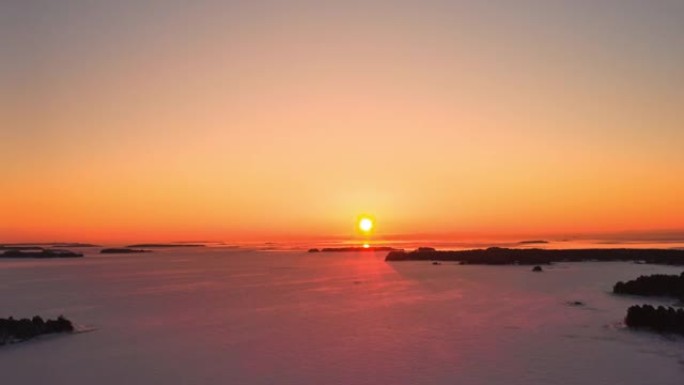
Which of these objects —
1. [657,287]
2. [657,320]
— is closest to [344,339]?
[657,320]

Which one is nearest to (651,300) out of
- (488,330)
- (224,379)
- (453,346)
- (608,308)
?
(608,308)

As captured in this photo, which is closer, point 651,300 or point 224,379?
point 224,379

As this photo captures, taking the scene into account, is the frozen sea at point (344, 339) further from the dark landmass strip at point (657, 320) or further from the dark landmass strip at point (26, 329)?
the dark landmass strip at point (26, 329)

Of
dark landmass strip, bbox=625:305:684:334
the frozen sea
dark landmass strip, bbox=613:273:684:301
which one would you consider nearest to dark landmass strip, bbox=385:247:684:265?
the frozen sea

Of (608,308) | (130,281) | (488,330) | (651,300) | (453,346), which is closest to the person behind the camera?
(453,346)

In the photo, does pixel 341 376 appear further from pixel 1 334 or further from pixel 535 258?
pixel 535 258

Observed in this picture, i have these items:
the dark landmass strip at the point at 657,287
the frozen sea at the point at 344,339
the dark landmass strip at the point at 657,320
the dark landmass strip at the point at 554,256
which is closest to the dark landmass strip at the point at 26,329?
the frozen sea at the point at 344,339

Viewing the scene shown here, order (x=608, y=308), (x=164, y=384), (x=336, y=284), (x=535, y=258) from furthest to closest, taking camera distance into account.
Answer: (x=535, y=258)
(x=336, y=284)
(x=608, y=308)
(x=164, y=384)
